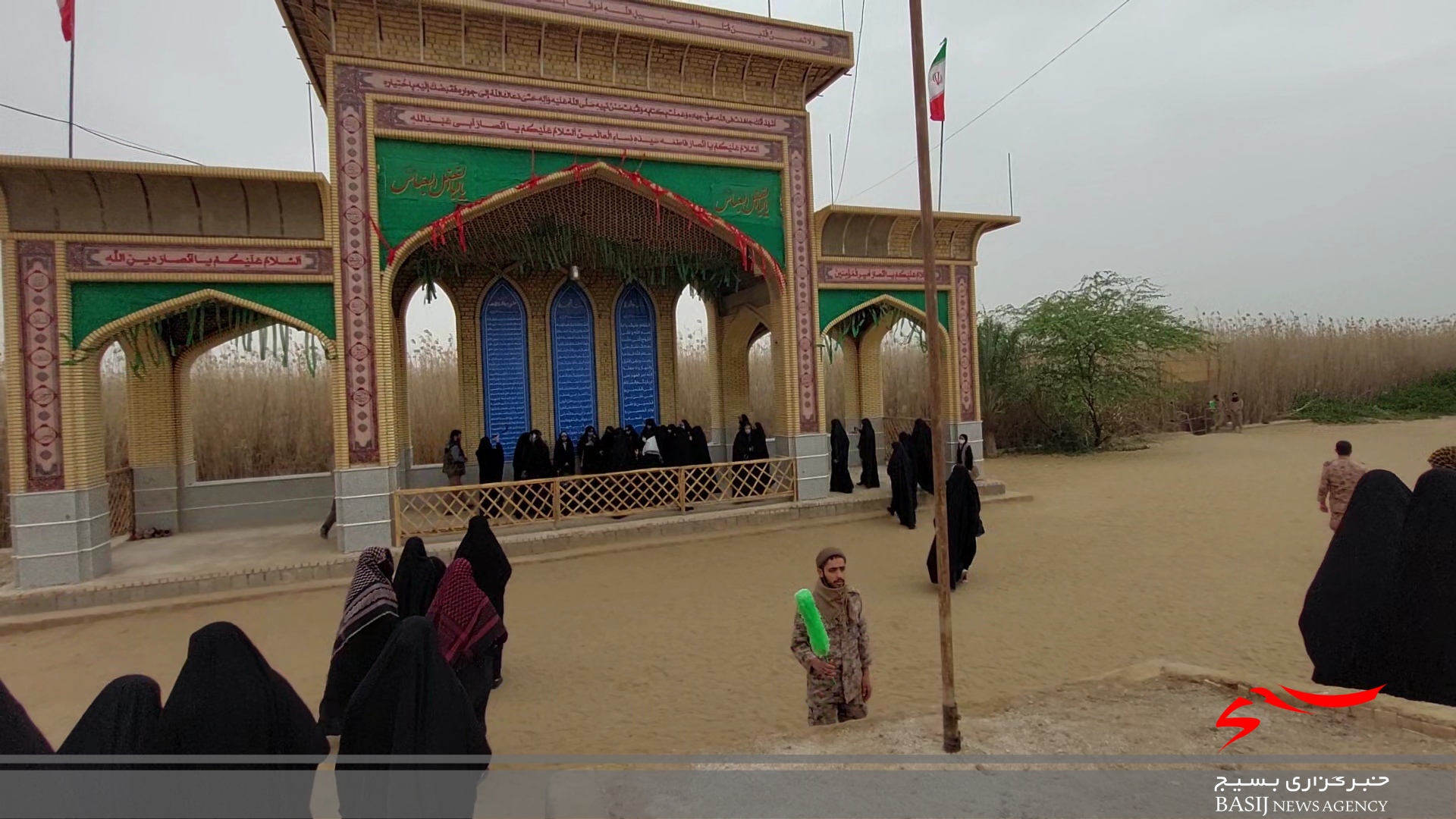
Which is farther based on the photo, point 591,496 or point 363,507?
point 591,496

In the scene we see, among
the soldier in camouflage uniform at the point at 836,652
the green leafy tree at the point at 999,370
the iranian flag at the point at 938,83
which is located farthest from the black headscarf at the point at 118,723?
the green leafy tree at the point at 999,370

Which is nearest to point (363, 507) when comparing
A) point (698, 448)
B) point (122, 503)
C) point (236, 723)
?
point (122, 503)

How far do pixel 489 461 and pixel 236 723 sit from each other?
7.75 meters

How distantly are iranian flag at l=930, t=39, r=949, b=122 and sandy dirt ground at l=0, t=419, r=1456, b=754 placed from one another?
3500mm

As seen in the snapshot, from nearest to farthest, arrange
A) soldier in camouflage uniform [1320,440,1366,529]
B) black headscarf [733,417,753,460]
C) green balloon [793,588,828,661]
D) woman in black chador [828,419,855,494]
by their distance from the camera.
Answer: green balloon [793,588,828,661] < soldier in camouflage uniform [1320,440,1366,529] < woman in black chador [828,419,855,494] < black headscarf [733,417,753,460]

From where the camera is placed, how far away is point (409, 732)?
2.30 meters

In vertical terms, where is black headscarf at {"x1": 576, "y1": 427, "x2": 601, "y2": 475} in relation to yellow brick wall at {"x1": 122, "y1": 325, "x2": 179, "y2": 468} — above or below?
below

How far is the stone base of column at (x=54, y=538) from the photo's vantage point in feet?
21.3

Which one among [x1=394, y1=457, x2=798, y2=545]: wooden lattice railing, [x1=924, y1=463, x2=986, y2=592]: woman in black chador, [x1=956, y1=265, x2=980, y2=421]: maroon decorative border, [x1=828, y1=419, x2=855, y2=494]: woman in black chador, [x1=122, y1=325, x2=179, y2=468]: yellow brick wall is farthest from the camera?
[x1=956, y1=265, x2=980, y2=421]: maroon decorative border

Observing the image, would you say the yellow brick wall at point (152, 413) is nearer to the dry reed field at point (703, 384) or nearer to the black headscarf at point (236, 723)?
the dry reed field at point (703, 384)

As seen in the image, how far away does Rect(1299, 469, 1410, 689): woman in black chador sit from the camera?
9.80 ft

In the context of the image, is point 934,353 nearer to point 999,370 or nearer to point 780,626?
point 780,626

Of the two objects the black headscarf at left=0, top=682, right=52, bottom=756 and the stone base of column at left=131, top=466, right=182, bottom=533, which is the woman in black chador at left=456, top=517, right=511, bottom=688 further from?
the stone base of column at left=131, top=466, right=182, bottom=533

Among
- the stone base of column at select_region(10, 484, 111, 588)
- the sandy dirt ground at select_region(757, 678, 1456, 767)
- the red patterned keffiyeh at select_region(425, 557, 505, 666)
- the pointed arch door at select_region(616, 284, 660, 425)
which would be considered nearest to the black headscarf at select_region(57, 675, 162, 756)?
the red patterned keffiyeh at select_region(425, 557, 505, 666)
